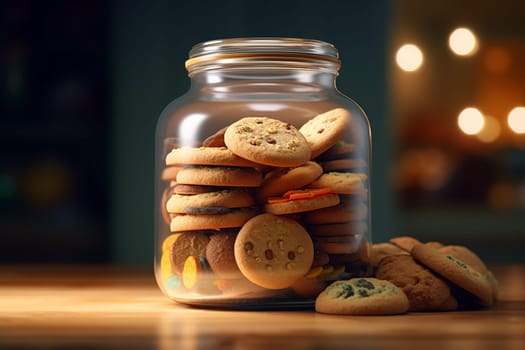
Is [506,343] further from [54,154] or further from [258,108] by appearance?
[54,154]

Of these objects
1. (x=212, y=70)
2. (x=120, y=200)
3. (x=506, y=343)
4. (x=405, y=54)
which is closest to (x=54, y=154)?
(x=120, y=200)

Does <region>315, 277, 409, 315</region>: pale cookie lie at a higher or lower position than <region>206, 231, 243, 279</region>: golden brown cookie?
lower

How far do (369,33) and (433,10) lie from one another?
63 centimetres

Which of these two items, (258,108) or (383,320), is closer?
(383,320)

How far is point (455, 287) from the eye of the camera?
3.31 ft

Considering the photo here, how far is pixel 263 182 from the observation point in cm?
94

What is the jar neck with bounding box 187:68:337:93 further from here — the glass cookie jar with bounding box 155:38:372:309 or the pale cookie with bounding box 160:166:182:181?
the pale cookie with bounding box 160:166:182:181

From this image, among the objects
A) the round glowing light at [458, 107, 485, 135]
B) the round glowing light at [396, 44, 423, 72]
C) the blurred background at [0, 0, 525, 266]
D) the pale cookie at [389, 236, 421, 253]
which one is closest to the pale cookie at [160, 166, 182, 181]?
the pale cookie at [389, 236, 421, 253]

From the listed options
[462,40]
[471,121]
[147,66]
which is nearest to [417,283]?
[147,66]

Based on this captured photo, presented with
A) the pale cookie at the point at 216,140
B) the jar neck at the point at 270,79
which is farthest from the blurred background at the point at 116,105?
the pale cookie at the point at 216,140

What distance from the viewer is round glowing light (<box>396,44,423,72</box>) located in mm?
3393

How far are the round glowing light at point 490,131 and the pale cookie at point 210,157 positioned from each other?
278cm

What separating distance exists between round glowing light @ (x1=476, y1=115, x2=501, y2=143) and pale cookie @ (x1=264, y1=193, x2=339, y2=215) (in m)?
2.78

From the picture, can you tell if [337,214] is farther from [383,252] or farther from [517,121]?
[517,121]
